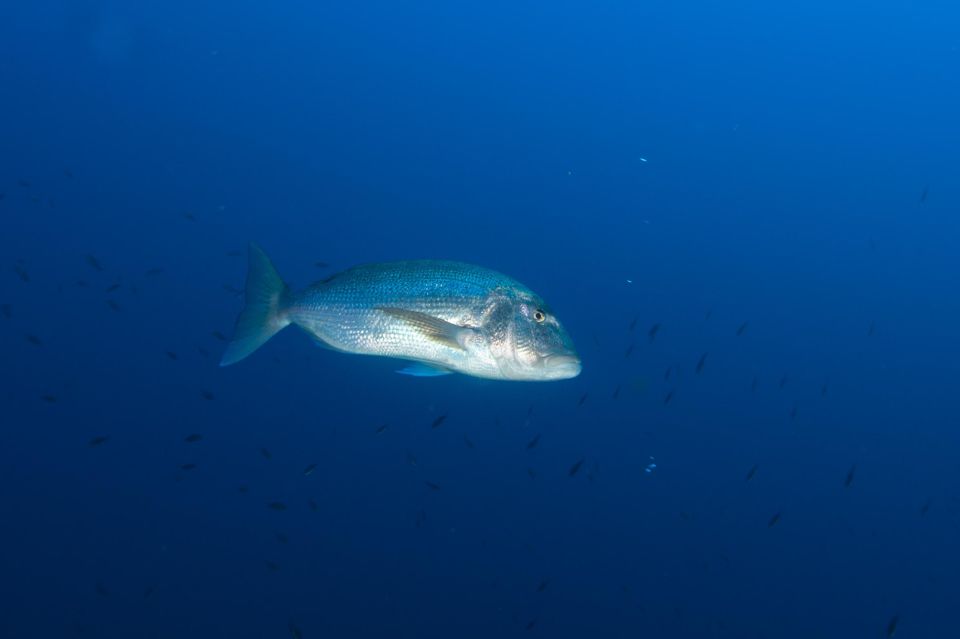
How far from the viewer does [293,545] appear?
13164 mm

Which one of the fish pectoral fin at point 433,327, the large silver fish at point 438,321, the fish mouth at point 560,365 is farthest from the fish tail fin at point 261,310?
the fish mouth at point 560,365

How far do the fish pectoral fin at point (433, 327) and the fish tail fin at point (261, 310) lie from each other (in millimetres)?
912

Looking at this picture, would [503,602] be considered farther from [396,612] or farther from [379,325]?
[379,325]

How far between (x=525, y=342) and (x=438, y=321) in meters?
0.53

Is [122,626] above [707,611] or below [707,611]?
above

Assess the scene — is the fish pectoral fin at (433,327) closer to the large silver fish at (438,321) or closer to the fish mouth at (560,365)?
the large silver fish at (438,321)

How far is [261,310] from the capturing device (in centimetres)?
447

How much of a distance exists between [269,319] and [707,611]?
44.3 feet

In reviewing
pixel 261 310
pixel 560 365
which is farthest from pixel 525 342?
pixel 261 310

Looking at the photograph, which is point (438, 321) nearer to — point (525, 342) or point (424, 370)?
point (424, 370)

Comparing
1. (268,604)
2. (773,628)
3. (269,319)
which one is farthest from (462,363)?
(773,628)

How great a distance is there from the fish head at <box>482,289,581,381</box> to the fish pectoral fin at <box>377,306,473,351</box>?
0.17 m

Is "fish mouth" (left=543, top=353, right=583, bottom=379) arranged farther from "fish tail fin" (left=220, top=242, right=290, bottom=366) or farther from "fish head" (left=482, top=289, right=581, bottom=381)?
"fish tail fin" (left=220, top=242, right=290, bottom=366)

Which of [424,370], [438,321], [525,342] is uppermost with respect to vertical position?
[438,321]
